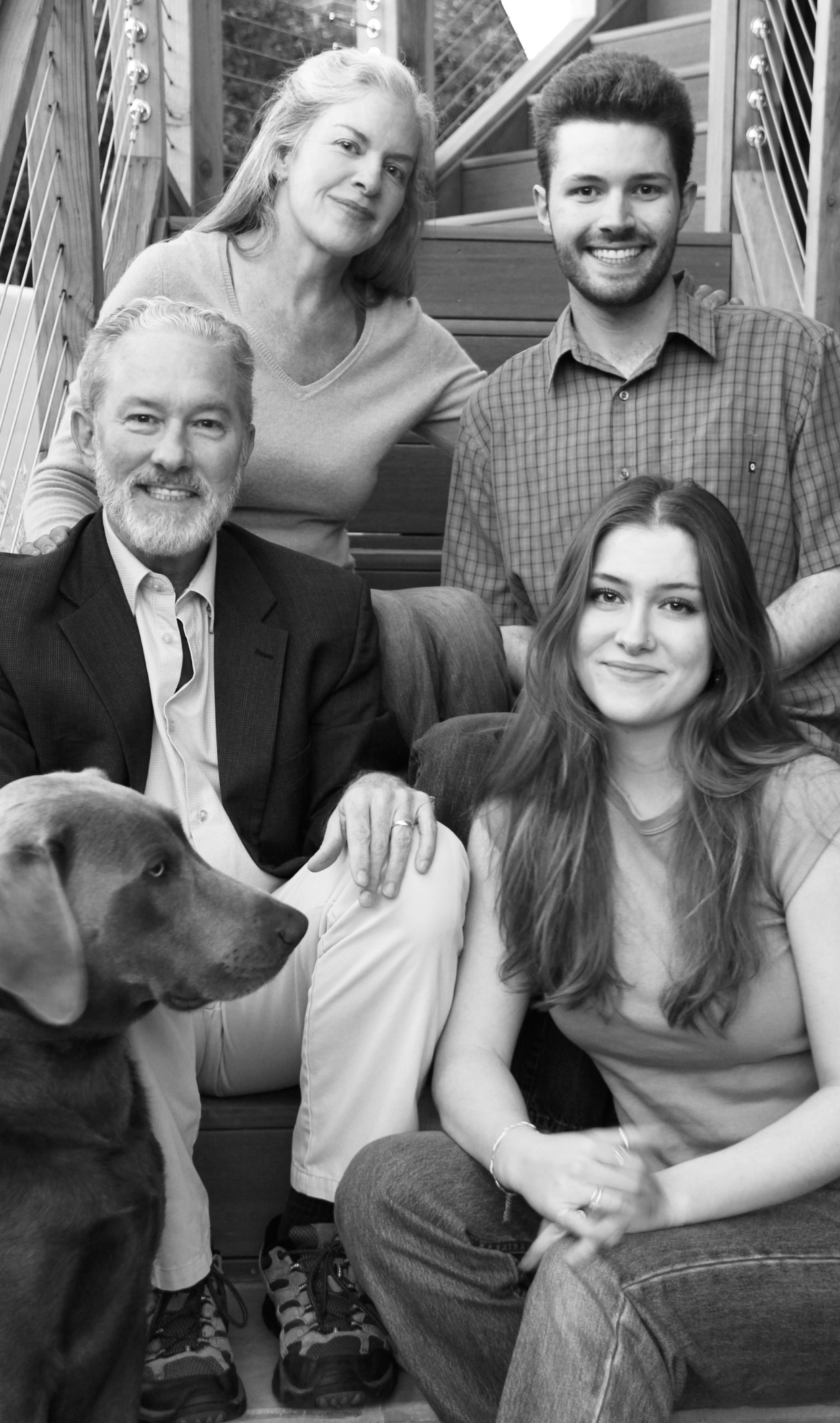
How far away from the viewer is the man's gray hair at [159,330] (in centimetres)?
214

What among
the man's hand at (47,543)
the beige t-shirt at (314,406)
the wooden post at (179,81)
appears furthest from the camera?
the wooden post at (179,81)

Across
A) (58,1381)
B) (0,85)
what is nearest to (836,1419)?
(58,1381)

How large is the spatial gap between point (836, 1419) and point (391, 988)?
2.39 ft

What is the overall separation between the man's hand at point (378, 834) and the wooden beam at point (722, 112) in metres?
3.08

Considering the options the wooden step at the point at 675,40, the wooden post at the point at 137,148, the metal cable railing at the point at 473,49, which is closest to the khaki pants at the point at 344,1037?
the wooden post at the point at 137,148

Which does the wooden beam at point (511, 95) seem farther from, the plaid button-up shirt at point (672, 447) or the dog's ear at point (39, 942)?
the dog's ear at point (39, 942)

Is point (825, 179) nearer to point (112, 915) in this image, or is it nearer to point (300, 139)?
point (300, 139)

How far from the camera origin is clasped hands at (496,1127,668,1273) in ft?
4.84

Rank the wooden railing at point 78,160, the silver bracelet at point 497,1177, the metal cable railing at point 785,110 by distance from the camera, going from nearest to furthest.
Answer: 1. the silver bracelet at point 497,1177
2. the wooden railing at point 78,160
3. the metal cable railing at point 785,110

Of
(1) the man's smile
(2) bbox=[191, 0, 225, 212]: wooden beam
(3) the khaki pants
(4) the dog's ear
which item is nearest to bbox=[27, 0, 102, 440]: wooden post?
(2) bbox=[191, 0, 225, 212]: wooden beam

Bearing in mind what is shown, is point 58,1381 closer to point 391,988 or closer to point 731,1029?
point 391,988

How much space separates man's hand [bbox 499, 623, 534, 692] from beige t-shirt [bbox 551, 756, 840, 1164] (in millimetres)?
771

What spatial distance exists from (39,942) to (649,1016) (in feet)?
2.36

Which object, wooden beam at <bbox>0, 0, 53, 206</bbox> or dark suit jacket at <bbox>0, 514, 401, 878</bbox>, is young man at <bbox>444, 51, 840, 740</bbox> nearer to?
dark suit jacket at <bbox>0, 514, 401, 878</bbox>
